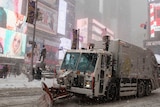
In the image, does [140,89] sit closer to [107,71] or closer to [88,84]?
[107,71]

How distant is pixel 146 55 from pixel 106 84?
586cm

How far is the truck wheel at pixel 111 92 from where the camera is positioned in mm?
12966

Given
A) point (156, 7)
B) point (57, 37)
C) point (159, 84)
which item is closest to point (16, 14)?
point (57, 37)

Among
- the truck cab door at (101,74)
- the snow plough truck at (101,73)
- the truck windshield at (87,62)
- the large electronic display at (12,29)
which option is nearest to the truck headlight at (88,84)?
the snow plough truck at (101,73)

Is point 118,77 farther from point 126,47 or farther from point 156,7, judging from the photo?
point 156,7

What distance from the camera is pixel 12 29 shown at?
5828cm

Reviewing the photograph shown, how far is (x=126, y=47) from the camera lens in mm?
14648

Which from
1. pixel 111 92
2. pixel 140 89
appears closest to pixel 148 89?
pixel 140 89

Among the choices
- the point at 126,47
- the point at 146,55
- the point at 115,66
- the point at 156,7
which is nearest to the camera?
the point at 115,66

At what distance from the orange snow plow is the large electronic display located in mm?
45672

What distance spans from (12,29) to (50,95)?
5025 centimetres

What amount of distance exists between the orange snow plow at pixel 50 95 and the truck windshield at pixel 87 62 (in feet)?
4.24

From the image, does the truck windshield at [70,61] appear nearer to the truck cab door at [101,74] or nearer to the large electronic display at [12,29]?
the truck cab door at [101,74]

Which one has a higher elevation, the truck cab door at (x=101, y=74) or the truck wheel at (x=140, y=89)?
the truck cab door at (x=101, y=74)
